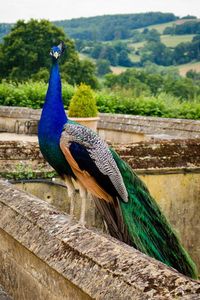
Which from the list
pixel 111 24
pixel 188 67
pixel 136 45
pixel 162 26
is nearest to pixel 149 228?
pixel 188 67

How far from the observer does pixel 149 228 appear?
5.98 meters

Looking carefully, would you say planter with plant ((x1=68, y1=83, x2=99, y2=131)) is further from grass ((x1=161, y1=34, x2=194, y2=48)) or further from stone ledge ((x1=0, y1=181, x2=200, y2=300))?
grass ((x1=161, y1=34, x2=194, y2=48))

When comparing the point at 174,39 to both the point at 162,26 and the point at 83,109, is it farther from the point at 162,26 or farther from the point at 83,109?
the point at 83,109

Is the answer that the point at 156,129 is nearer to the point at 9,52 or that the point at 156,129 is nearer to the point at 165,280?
the point at 165,280

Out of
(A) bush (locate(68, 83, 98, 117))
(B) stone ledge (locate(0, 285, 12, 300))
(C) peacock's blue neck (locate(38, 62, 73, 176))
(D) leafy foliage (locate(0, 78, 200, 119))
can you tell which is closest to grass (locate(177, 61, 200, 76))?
(D) leafy foliage (locate(0, 78, 200, 119))

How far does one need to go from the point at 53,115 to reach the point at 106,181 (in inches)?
26.8

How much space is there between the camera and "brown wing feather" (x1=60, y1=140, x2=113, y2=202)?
5555 millimetres

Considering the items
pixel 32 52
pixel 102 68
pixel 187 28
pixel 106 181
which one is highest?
pixel 187 28

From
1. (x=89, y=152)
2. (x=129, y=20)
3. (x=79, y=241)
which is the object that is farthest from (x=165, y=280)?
(x=129, y=20)

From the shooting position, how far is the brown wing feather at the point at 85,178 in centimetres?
555

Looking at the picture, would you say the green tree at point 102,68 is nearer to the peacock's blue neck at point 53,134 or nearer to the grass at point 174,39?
the grass at point 174,39

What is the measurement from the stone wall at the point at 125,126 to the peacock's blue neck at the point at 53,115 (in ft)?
18.7

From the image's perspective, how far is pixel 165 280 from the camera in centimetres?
325

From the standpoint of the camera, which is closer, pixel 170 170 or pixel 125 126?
pixel 170 170
